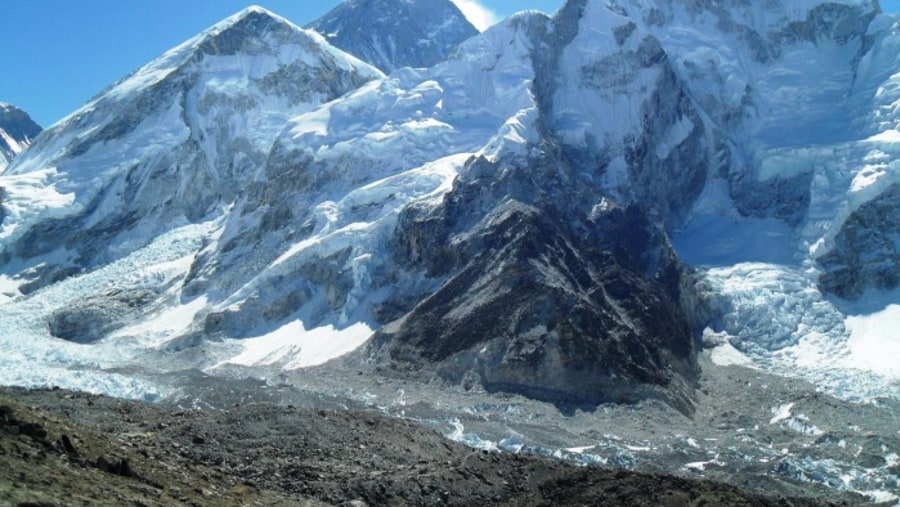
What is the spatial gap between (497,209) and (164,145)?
51.6 m

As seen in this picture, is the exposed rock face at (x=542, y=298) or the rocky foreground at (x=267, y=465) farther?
the exposed rock face at (x=542, y=298)

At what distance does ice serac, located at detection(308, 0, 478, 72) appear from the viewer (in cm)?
18238

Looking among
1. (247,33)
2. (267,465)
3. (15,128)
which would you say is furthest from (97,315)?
(15,128)

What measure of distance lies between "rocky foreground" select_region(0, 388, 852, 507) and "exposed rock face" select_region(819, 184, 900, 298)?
47.0 m

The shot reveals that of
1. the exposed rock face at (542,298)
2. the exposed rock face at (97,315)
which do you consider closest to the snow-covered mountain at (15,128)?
the exposed rock face at (97,315)

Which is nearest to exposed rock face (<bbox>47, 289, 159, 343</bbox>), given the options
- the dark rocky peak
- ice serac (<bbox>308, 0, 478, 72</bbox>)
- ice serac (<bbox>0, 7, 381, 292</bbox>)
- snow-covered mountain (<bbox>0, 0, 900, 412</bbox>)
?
snow-covered mountain (<bbox>0, 0, 900, 412</bbox>)

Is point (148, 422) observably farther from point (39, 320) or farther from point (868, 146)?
point (868, 146)

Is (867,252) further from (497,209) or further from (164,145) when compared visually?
(164,145)

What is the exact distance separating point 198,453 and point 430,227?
47.0 metres

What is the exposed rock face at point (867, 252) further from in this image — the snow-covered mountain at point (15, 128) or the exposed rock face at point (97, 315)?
the snow-covered mountain at point (15, 128)

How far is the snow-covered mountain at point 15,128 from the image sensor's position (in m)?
178

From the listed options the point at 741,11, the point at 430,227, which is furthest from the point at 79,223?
the point at 741,11

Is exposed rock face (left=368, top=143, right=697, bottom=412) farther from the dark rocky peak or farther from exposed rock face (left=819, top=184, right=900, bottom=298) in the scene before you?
the dark rocky peak

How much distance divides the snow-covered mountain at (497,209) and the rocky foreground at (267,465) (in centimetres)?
2123
